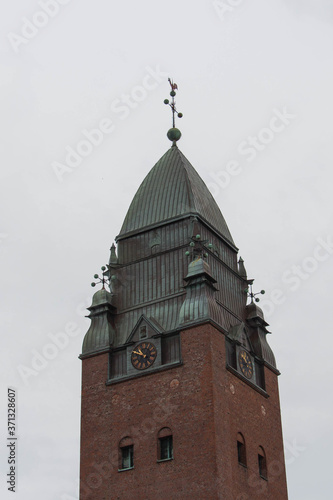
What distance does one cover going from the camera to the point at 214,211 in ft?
231

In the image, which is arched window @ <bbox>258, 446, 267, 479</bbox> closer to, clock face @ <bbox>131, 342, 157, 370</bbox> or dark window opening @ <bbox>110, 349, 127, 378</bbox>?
clock face @ <bbox>131, 342, 157, 370</bbox>

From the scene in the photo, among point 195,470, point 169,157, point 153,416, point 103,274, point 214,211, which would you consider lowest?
point 195,470

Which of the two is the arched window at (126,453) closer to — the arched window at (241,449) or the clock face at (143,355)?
the clock face at (143,355)

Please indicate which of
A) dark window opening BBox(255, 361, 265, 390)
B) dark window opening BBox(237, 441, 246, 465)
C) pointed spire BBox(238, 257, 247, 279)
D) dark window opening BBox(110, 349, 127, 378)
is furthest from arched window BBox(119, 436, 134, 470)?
pointed spire BBox(238, 257, 247, 279)

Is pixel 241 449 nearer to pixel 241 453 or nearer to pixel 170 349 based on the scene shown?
pixel 241 453

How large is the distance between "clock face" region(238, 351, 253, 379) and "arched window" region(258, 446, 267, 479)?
4610 millimetres

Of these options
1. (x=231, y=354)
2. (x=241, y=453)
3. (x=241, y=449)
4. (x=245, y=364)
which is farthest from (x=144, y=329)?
(x=241, y=453)

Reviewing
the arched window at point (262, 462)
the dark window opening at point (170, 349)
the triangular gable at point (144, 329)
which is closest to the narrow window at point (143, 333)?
the triangular gable at point (144, 329)

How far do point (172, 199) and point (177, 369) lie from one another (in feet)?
44.7

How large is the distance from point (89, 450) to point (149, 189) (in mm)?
19255

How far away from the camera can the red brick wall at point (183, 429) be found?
5666cm

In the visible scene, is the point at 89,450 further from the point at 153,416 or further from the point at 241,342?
the point at 241,342

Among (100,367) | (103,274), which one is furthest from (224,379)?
(103,274)

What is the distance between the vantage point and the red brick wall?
56.7 metres
